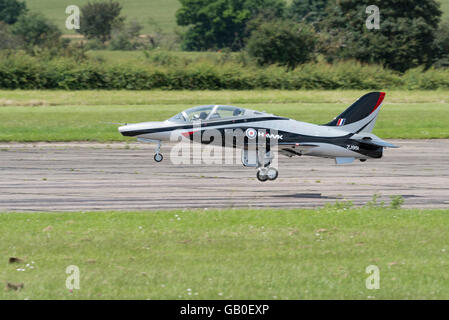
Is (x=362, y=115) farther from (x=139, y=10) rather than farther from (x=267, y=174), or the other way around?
(x=139, y=10)

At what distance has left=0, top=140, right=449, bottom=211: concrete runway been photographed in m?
16.8

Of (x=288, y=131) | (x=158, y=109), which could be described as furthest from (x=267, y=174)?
(x=158, y=109)

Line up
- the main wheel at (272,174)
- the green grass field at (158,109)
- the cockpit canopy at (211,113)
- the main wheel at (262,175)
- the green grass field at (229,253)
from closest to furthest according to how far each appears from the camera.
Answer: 1. the green grass field at (229,253)
2. the cockpit canopy at (211,113)
3. the main wheel at (272,174)
4. the main wheel at (262,175)
5. the green grass field at (158,109)

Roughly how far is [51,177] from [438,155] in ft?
51.7

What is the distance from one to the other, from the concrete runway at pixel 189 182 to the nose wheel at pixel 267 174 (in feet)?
0.78

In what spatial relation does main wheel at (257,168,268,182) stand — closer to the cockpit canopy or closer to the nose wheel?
the nose wheel

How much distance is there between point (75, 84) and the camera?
6103 centimetres

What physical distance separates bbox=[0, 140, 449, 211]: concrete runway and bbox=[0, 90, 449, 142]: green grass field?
18.3ft

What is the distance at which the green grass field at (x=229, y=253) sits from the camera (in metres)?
9.30

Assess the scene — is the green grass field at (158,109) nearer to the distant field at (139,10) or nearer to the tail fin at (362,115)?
the tail fin at (362,115)

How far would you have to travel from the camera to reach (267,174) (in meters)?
19.8

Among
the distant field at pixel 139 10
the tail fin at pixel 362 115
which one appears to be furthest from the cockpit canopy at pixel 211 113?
the distant field at pixel 139 10
